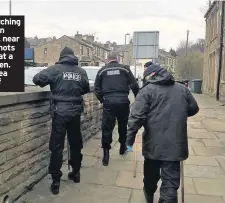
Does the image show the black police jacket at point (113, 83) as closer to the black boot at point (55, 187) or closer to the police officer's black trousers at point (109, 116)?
the police officer's black trousers at point (109, 116)

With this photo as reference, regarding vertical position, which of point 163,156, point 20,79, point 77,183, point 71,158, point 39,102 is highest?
point 20,79

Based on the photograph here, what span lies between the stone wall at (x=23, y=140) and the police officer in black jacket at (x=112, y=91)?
1169 mm

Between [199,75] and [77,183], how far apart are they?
45.5 meters

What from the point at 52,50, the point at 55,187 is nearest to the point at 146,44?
the point at 55,187


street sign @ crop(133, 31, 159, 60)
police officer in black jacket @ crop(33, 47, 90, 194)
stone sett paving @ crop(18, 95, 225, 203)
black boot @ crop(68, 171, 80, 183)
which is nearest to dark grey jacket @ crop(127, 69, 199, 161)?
stone sett paving @ crop(18, 95, 225, 203)

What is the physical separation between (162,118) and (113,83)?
231 cm

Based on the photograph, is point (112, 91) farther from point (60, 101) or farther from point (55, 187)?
point (55, 187)

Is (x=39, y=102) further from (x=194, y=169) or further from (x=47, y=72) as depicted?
(x=194, y=169)

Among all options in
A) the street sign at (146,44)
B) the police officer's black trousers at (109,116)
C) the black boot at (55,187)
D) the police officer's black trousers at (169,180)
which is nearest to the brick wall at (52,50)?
the street sign at (146,44)

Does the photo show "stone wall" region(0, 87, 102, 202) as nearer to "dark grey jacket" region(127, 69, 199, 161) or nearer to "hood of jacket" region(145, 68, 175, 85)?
"dark grey jacket" region(127, 69, 199, 161)

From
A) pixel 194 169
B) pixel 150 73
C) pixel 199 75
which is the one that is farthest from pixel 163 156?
pixel 199 75

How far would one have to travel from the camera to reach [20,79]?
157 inches

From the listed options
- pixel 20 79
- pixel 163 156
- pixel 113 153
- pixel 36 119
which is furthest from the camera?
pixel 113 153

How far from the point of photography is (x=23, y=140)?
430 centimetres
